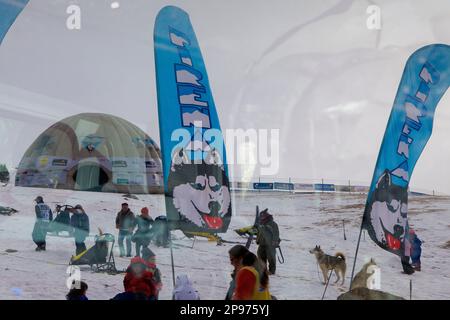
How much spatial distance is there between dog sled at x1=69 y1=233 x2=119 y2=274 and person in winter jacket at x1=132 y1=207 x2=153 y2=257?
0.26 meters

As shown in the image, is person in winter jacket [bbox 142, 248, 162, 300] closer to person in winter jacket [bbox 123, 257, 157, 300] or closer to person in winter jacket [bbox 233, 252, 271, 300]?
person in winter jacket [bbox 123, 257, 157, 300]

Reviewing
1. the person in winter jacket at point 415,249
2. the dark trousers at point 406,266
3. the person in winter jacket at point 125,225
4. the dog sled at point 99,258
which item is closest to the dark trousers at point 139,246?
the person in winter jacket at point 125,225

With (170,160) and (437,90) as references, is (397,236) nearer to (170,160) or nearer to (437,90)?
(437,90)

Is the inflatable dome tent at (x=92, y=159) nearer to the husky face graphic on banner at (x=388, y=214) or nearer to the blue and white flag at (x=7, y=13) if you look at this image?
the blue and white flag at (x=7, y=13)

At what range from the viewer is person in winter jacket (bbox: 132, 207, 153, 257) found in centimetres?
419

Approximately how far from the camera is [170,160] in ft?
12.8

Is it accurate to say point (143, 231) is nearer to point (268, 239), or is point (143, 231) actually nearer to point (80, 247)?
point (80, 247)

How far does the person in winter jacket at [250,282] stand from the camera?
6.88 ft

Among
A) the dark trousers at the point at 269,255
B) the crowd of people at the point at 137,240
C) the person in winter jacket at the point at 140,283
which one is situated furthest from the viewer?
the dark trousers at the point at 269,255

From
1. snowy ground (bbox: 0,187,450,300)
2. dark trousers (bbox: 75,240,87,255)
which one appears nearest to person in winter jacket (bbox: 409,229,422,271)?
snowy ground (bbox: 0,187,450,300)

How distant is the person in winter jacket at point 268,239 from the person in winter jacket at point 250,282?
1.88 m

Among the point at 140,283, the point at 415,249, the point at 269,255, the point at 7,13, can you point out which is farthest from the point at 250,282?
the point at 7,13
